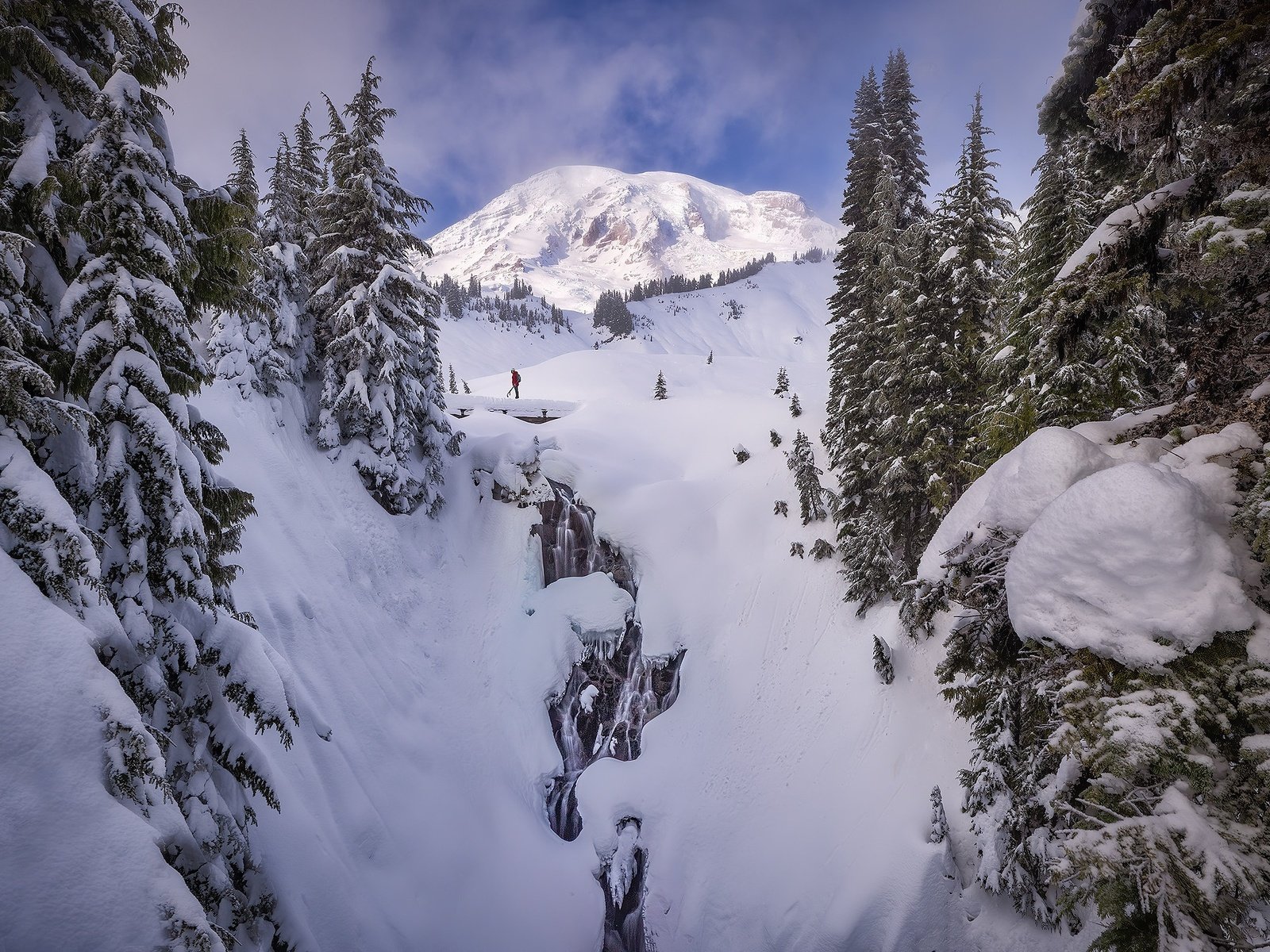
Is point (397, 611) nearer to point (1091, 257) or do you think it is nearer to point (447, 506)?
point (447, 506)

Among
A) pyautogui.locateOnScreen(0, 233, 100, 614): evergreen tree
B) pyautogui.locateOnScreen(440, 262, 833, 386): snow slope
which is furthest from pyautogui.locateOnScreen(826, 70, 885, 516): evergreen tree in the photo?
pyautogui.locateOnScreen(440, 262, 833, 386): snow slope

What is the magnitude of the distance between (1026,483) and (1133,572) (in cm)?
116

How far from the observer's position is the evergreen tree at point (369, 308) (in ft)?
57.0

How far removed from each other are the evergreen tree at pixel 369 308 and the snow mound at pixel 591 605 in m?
6.41

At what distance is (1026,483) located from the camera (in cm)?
442

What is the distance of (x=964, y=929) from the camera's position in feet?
30.9

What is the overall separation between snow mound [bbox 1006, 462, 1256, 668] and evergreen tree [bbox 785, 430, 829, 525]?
608 inches

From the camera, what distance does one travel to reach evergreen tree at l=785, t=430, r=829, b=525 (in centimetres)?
1900

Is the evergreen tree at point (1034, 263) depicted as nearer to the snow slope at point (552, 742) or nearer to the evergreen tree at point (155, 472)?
the snow slope at point (552, 742)

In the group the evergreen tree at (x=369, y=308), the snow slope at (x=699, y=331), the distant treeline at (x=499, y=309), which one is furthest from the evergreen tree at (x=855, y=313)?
the distant treeline at (x=499, y=309)

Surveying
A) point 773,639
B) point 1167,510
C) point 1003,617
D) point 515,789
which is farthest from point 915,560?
point 515,789

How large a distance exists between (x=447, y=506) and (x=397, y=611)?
513 cm

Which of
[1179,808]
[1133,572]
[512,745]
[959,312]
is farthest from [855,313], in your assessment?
[512,745]

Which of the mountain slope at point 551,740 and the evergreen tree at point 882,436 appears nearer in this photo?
the mountain slope at point 551,740
